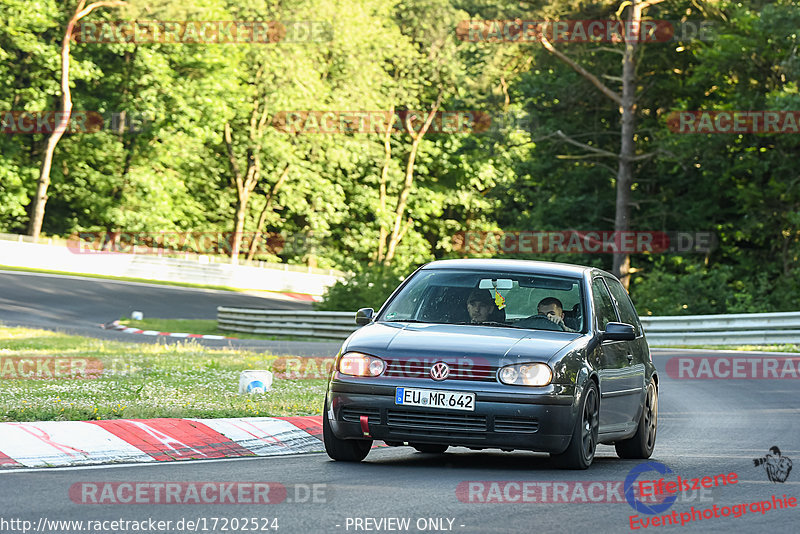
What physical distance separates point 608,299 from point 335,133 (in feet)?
186

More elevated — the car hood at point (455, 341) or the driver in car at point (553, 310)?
the driver in car at point (553, 310)

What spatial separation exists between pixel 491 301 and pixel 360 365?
141cm

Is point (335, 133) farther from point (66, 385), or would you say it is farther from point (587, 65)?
point (66, 385)

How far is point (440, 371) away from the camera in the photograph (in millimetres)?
8961

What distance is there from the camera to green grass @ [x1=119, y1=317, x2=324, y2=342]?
34.5 meters

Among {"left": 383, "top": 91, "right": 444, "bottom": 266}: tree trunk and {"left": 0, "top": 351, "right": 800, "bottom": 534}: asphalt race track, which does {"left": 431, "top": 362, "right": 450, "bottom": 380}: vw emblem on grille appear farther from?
{"left": 383, "top": 91, "right": 444, "bottom": 266}: tree trunk

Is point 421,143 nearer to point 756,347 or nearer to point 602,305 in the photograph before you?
point 756,347

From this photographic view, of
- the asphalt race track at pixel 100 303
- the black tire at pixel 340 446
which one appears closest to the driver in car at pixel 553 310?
the black tire at pixel 340 446

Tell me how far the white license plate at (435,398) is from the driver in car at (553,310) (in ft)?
4.65

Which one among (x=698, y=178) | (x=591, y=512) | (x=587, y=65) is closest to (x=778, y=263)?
(x=698, y=178)

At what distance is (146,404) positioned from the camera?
39.6 feet

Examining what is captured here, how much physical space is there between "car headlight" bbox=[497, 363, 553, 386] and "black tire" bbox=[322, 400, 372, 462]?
115 cm

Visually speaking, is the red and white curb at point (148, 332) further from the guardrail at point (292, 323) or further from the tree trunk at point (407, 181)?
the tree trunk at point (407, 181)

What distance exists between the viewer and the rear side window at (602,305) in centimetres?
1040
